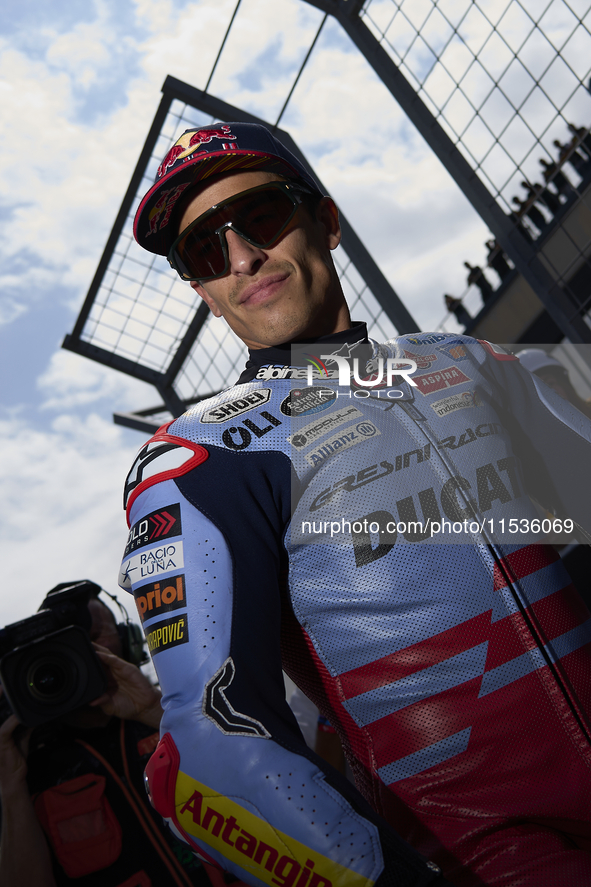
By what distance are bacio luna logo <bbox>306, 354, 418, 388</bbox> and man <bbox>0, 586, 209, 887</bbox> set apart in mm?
2182

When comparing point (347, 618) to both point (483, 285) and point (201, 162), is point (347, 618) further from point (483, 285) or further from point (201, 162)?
point (483, 285)

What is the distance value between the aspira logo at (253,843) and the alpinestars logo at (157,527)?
0.35 metres

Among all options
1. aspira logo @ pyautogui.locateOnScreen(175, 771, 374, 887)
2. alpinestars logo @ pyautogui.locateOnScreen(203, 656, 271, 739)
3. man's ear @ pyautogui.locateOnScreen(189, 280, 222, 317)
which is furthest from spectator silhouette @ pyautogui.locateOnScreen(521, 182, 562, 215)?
aspira logo @ pyautogui.locateOnScreen(175, 771, 374, 887)

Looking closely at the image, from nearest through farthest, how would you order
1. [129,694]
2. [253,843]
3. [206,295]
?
[253,843], [206,295], [129,694]

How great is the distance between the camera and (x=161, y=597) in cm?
94

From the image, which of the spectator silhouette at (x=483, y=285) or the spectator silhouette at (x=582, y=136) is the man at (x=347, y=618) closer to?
the spectator silhouette at (x=582, y=136)

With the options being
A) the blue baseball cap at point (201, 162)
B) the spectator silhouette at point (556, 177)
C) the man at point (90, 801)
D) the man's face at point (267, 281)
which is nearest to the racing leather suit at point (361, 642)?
the man's face at point (267, 281)

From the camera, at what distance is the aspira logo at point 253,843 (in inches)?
30.0

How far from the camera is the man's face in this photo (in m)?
1.35

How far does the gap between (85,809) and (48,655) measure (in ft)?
2.18

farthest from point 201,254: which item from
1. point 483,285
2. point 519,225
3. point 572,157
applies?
point 483,285

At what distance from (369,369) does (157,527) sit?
0.63m

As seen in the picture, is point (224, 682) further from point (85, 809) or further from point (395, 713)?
point (85, 809)

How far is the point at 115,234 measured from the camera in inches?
190
